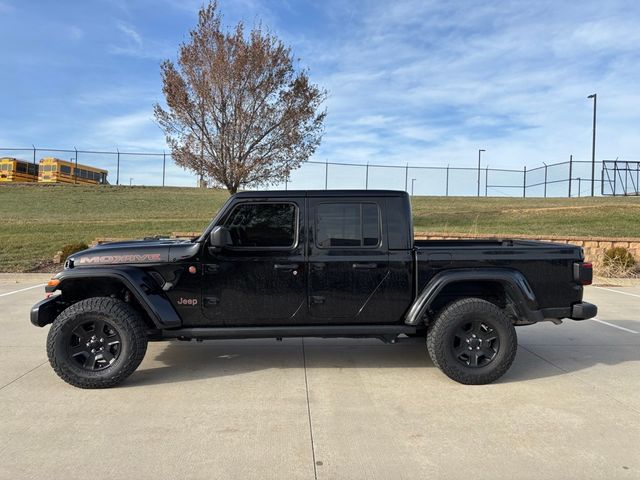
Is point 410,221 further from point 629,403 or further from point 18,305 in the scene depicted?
point 18,305

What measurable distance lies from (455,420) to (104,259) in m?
3.27

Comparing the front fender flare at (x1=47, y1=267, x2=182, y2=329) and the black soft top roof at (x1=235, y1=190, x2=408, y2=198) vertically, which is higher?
the black soft top roof at (x1=235, y1=190, x2=408, y2=198)

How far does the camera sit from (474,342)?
4707 mm

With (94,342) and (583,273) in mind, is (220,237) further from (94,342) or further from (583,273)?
(583,273)

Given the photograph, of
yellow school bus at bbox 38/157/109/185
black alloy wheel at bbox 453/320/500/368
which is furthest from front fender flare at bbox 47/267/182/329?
yellow school bus at bbox 38/157/109/185

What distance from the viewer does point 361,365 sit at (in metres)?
5.26

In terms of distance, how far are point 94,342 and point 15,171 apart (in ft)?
147

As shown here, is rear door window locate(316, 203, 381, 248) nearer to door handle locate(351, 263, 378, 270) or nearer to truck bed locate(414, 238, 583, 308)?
door handle locate(351, 263, 378, 270)

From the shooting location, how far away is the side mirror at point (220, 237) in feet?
14.3

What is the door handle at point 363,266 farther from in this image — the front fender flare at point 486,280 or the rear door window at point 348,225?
the front fender flare at point 486,280

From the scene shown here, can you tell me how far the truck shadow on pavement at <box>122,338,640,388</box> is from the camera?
4.97m

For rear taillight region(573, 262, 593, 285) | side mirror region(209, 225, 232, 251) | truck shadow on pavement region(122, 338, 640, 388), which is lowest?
truck shadow on pavement region(122, 338, 640, 388)

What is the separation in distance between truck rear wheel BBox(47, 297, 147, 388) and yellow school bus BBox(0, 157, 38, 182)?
146ft

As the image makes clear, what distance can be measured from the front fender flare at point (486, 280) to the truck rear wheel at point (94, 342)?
2.46 metres
